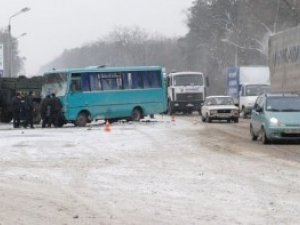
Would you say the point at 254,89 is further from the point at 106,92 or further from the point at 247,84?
the point at 106,92

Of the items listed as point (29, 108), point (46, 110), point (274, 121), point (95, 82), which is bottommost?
point (274, 121)

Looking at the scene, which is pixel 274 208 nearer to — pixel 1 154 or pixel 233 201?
pixel 233 201

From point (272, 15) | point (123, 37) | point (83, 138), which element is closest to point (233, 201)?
point (83, 138)

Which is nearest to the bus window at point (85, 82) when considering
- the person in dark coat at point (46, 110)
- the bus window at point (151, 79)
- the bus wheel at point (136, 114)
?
the person in dark coat at point (46, 110)

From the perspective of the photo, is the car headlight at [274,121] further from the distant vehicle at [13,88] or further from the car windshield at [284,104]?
the distant vehicle at [13,88]

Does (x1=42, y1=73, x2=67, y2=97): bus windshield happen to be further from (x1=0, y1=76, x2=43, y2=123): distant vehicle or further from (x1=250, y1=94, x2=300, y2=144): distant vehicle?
(x1=250, y1=94, x2=300, y2=144): distant vehicle

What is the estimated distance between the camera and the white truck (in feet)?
93.8

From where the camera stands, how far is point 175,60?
142750 millimetres

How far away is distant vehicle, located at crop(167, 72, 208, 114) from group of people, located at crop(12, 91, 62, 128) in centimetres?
1918

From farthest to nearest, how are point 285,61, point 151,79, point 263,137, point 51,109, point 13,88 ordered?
point 13,88 < point 151,79 < point 51,109 < point 285,61 < point 263,137

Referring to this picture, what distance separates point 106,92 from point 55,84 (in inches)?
101

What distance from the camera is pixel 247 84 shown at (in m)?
48.6

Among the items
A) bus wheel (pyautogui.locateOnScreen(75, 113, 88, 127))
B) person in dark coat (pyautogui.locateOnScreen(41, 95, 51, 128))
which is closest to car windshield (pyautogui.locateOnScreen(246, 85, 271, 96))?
bus wheel (pyautogui.locateOnScreen(75, 113, 88, 127))

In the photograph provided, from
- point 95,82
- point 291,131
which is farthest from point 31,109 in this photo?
point 291,131
